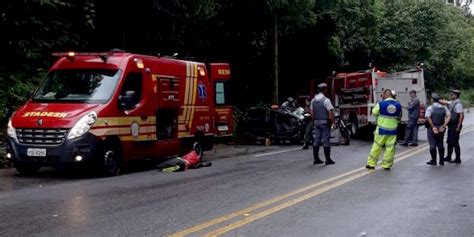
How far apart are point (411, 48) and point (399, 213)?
35331 mm

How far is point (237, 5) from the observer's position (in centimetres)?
2444

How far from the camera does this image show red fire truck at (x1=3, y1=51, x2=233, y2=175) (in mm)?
11586

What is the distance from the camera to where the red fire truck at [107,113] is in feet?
38.0

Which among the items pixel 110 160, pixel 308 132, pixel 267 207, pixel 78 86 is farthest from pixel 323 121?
pixel 267 207

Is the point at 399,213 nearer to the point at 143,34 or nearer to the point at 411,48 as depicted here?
the point at 143,34

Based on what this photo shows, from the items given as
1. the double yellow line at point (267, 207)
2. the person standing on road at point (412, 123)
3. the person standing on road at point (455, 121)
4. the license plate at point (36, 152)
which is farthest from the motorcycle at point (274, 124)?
the license plate at point (36, 152)

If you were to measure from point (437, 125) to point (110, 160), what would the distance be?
7.36m

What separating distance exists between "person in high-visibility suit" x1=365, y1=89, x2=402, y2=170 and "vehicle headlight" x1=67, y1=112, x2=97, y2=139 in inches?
225

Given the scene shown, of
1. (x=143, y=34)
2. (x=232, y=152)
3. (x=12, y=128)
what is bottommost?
(x=232, y=152)

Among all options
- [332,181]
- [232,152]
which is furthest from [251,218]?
[232,152]

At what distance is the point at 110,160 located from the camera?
1227 centimetres

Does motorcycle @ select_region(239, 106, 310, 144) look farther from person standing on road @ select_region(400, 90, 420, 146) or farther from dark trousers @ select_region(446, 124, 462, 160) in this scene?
dark trousers @ select_region(446, 124, 462, 160)

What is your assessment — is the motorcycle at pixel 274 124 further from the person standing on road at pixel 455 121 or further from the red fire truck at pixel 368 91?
the person standing on road at pixel 455 121

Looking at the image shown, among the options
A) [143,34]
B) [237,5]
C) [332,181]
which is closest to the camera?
[332,181]
